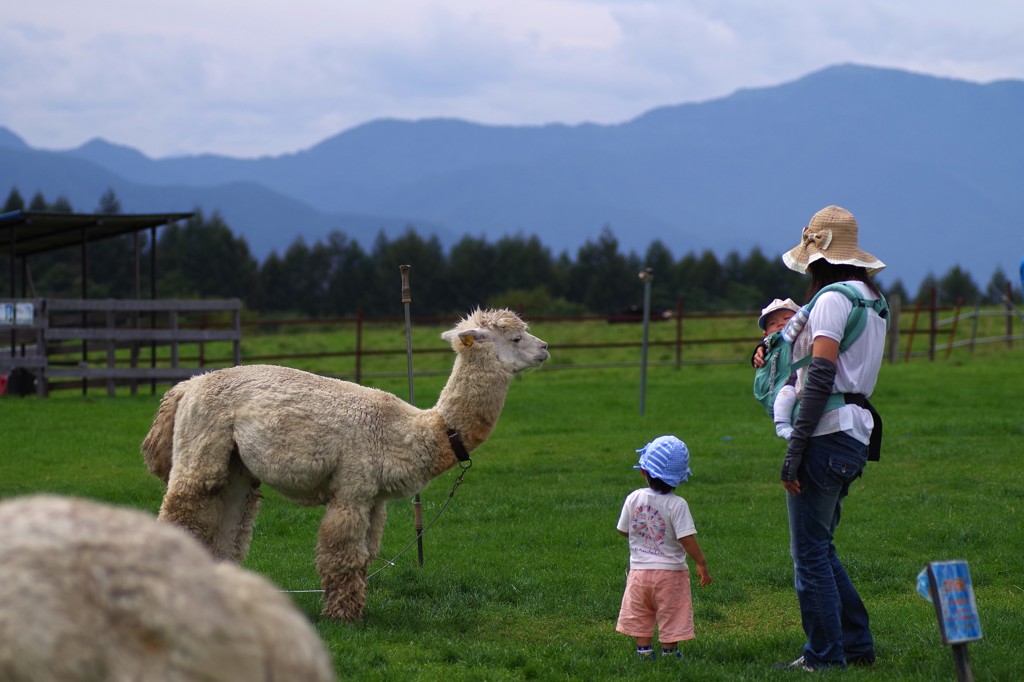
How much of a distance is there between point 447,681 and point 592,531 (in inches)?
145

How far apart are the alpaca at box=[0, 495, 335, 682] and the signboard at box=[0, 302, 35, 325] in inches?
678

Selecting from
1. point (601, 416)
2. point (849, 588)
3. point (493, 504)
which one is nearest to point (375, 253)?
point (601, 416)

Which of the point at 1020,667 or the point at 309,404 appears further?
the point at 309,404

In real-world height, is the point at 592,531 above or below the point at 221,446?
below

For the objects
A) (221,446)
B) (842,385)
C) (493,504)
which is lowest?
(493,504)

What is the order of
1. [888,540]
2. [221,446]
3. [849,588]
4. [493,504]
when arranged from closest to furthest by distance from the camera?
1. [849,588]
2. [221,446]
3. [888,540]
4. [493,504]

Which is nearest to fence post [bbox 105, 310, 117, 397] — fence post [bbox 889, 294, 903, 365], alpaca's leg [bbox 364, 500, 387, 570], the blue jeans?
alpaca's leg [bbox 364, 500, 387, 570]

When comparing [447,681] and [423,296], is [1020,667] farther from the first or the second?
[423,296]

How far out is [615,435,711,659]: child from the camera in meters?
5.38

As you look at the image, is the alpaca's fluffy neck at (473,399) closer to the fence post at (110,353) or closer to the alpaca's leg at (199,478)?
the alpaca's leg at (199,478)

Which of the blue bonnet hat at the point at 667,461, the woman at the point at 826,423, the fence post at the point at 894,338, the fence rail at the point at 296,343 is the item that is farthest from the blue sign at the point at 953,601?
the fence post at the point at 894,338

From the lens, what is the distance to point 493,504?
966 centimetres

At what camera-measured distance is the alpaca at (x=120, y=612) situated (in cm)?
196

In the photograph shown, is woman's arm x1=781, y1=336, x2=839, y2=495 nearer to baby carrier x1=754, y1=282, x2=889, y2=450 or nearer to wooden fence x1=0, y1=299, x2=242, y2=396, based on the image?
baby carrier x1=754, y1=282, x2=889, y2=450
